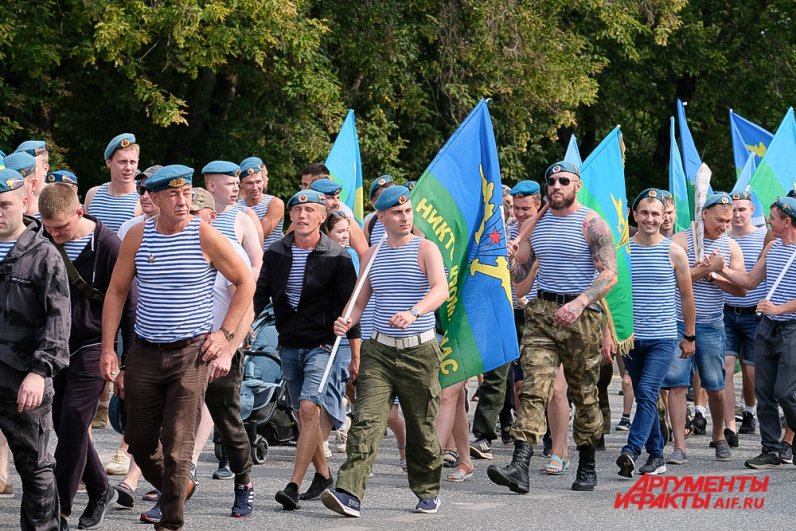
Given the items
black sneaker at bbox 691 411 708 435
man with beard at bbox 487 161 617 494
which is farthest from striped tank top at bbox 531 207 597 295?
black sneaker at bbox 691 411 708 435

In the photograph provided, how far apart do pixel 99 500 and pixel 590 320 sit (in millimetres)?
3415

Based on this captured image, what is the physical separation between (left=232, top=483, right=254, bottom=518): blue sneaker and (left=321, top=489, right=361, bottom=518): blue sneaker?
45 cm

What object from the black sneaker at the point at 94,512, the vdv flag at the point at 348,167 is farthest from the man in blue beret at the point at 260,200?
the black sneaker at the point at 94,512

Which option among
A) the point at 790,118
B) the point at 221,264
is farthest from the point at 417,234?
the point at 790,118

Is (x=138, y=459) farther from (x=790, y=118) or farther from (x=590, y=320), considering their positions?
(x=790, y=118)

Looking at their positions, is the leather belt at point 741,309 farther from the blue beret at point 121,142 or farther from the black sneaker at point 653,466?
the blue beret at point 121,142

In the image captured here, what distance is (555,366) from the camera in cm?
912

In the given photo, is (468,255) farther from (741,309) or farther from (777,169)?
(777,169)

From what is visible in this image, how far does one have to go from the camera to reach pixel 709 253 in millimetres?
11742

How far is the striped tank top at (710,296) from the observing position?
1148 cm

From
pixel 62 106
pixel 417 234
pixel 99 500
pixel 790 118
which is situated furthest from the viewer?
pixel 62 106

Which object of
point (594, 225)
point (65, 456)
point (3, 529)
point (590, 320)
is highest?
point (594, 225)

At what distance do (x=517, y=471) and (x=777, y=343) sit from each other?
2.74 meters

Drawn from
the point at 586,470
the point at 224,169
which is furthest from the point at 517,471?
the point at 224,169
